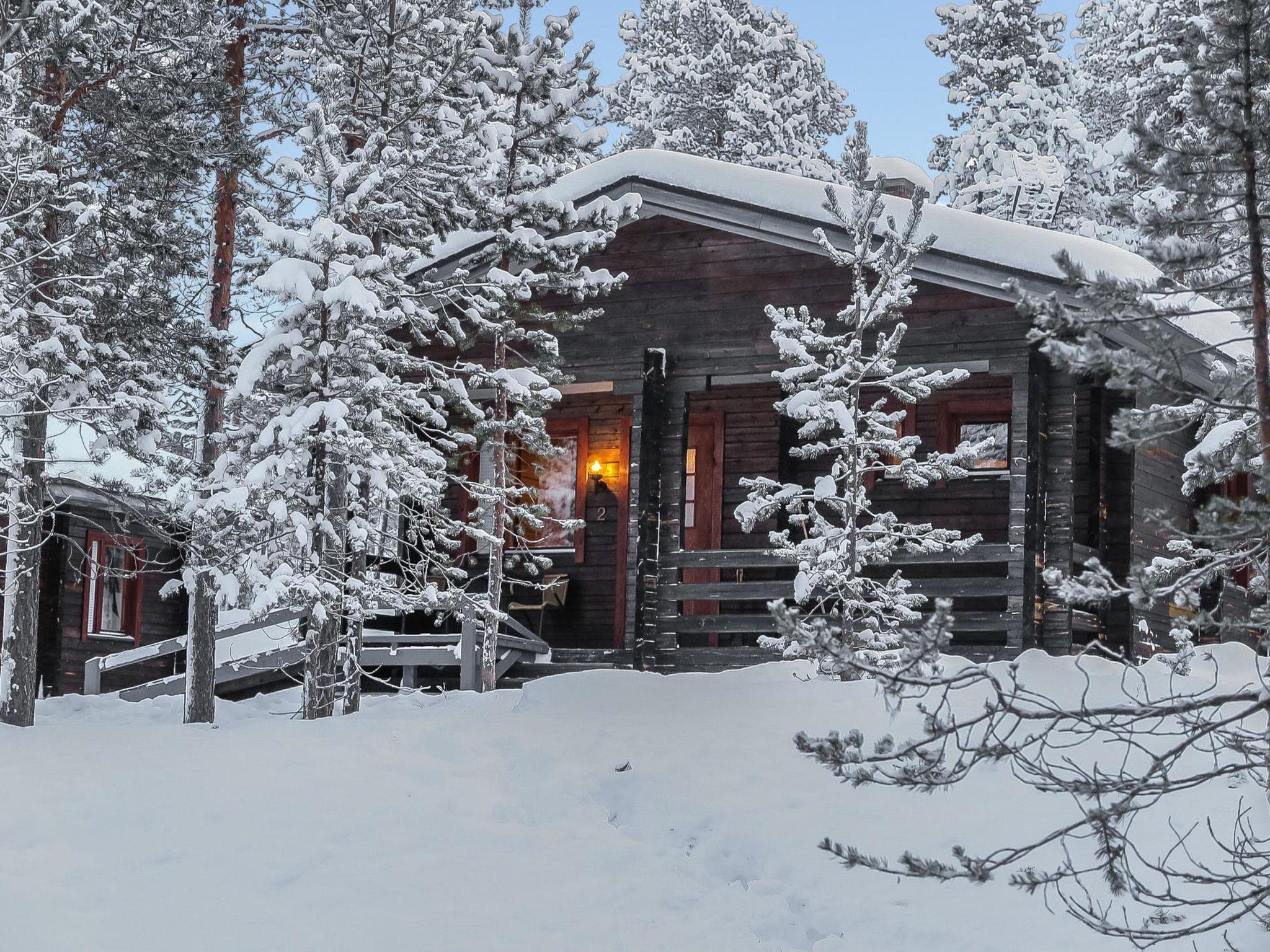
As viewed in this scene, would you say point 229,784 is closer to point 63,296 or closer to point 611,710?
point 611,710

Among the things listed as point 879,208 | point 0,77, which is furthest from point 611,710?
point 0,77

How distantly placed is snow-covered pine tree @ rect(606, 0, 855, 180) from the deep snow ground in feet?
72.5

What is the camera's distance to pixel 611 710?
10.3m

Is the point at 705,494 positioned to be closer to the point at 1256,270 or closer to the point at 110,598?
the point at 1256,270

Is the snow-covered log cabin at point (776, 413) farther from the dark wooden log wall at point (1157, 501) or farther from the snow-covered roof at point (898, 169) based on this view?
the snow-covered roof at point (898, 169)

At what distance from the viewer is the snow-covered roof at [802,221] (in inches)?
467

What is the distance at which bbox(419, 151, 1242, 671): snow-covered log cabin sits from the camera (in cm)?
1226

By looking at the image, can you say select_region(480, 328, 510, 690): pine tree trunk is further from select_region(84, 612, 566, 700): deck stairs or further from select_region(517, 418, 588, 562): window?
select_region(517, 418, 588, 562): window

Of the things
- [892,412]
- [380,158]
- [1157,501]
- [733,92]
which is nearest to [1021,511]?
[892,412]

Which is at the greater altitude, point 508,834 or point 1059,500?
point 1059,500

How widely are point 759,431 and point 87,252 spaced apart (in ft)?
24.3

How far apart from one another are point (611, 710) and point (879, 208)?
5.10 metres

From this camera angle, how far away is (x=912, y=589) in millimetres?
13797

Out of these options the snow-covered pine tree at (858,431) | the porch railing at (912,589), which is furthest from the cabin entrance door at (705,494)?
the snow-covered pine tree at (858,431)
